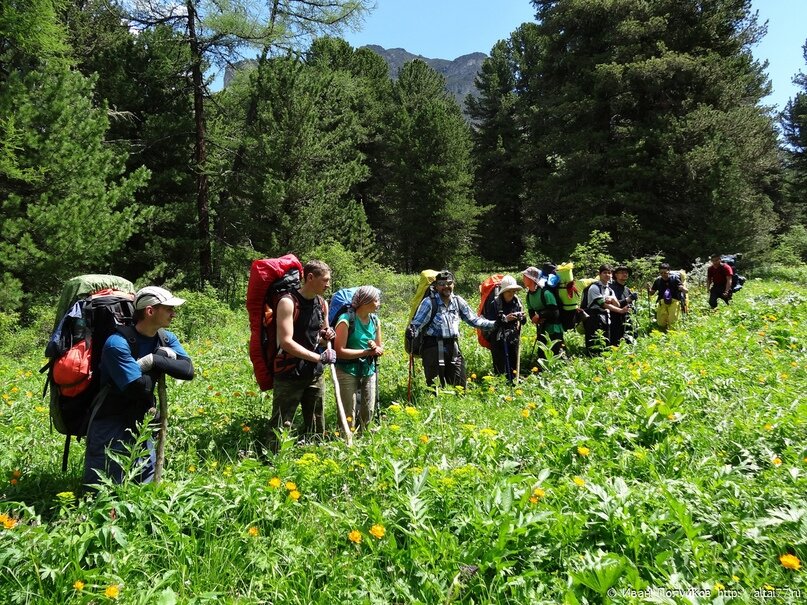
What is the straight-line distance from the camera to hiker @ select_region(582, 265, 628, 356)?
8.01 metres

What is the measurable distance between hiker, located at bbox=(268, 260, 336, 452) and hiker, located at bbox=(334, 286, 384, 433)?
311 millimetres

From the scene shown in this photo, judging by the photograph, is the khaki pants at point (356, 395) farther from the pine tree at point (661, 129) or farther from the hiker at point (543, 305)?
the pine tree at point (661, 129)

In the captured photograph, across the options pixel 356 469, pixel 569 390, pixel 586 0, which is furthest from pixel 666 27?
pixel 356 469

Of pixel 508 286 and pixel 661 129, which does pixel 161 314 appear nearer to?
pixel 508 286

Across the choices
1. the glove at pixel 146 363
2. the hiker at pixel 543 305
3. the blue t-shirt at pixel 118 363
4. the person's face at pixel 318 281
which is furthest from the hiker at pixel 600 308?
the blue t-shirt at pixel 118 363

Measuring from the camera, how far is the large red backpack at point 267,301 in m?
4.26

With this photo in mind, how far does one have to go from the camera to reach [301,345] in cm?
430

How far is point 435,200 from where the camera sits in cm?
3003

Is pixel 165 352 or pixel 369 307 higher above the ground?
pixel 369 307

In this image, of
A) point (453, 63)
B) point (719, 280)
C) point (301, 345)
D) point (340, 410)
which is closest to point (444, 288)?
point (301, 345)

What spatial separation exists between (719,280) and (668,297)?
2.88m

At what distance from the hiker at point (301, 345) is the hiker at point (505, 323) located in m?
2.80

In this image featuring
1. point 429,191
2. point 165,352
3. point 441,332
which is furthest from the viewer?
point 429,191

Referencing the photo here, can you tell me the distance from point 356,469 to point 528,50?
124 ft
